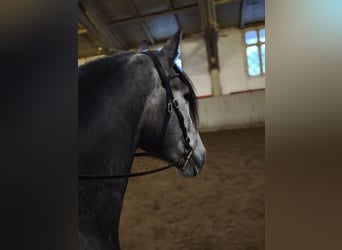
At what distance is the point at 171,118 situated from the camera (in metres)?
1.34

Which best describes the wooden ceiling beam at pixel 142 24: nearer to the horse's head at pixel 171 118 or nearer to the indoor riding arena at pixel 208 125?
the indoor riding arena at pixel 208 125

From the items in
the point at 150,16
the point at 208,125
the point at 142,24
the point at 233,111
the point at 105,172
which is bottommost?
the point at 208,125

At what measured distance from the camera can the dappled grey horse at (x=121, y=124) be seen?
3.39 ft

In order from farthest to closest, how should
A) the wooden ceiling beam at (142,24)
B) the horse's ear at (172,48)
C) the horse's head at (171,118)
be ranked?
the wooden ceiling beam at (142,24)
the horse's ear at (172,48)
the horse's head at (171,118)

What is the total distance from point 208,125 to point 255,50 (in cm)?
233

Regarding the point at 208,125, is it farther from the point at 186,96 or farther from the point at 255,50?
the point at 186,96

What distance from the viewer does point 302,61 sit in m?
0.33

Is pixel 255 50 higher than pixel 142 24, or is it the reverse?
pixel 142 24

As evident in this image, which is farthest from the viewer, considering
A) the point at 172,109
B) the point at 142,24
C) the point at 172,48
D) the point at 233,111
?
the point at 233,111

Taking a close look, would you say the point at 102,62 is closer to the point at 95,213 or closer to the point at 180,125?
the point at 180,125

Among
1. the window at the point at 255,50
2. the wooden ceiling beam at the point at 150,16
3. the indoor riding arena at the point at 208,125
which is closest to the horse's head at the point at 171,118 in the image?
the indoor riding arena at the point at 208,125

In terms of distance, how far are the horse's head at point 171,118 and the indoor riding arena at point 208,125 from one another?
1304mm

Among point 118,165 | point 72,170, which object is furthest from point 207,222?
point 72,170

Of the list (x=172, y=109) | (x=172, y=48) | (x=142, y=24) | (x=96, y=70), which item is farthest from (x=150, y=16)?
(x=96, y=70)
